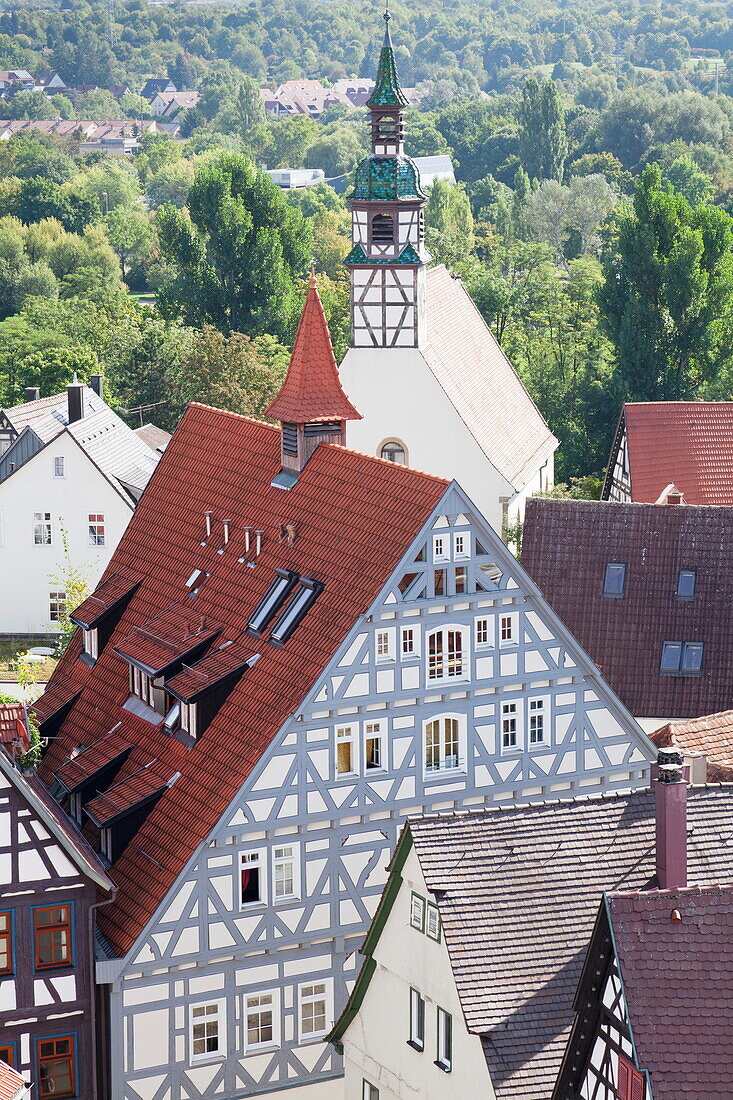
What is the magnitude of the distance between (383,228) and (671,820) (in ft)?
110

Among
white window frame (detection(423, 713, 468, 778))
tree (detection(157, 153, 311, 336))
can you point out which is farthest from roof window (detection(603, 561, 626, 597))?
tree (detection(157, 153, 311, 336))

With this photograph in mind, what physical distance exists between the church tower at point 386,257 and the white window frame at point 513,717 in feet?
77.5

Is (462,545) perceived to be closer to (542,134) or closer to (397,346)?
(397,346)

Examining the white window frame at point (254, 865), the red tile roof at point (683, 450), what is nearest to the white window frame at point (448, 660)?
the white window frame at point (254, 865)

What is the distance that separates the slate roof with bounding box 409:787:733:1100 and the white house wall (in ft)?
20.3

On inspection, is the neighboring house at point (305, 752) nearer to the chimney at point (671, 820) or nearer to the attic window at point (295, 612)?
the attic window at point (295, 612)

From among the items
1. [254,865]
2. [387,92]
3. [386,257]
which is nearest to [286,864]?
[254,865]

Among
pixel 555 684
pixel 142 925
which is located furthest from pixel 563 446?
pixel 142 925

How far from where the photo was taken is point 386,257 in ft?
190

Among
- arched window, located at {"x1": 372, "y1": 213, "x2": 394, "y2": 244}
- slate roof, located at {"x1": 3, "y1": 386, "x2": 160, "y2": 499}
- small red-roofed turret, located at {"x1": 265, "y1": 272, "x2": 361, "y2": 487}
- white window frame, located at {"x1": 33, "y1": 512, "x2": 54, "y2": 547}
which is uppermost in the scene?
arched window, located at {"x1": 372, "y1": 213, "x2": 394, "y2": 244}

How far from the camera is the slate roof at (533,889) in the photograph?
26.2m

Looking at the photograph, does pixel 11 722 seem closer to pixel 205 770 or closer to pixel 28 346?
pixel 205 770

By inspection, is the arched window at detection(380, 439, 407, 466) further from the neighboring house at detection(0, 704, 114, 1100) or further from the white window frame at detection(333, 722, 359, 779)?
the neighboring house at detection(0, 704, 114, 1100)

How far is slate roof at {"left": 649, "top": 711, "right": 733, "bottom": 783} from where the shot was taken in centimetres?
3812
